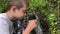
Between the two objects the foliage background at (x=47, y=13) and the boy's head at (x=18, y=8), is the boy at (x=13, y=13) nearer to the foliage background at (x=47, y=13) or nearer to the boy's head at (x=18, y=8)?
the boy's head at (x=18, y=8)

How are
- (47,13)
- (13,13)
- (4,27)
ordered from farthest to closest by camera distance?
(47,13) < (13,13) < (4,27)

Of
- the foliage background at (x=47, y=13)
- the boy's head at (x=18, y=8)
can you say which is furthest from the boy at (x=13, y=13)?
the foliage background at (x=47, y=13)

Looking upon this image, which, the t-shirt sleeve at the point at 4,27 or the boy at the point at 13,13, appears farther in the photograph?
the boy at the point at 13,13

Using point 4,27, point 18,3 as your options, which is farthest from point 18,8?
point 4,27

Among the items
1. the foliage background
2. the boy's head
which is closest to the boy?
the boy's head

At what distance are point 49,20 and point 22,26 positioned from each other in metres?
1.21

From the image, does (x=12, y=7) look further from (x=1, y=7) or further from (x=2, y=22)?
(x=1, y=7)

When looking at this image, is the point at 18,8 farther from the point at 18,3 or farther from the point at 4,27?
the point at 4,27

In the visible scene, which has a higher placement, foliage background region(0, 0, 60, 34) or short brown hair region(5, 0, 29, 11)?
short brown hair region(5, 0, 29, 11)

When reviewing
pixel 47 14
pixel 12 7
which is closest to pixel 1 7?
pixel 47 14

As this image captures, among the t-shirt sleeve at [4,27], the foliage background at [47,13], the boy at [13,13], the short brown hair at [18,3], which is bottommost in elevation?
the foliage background at [47,13]

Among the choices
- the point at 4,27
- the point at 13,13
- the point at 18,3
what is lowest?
the point at 4,27

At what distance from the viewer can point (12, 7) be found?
339 cm

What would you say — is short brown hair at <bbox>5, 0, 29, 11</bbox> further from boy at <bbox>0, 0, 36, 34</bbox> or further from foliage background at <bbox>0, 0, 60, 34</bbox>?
foliage background at <bbox>0, 0, 60, 34</bbox>
